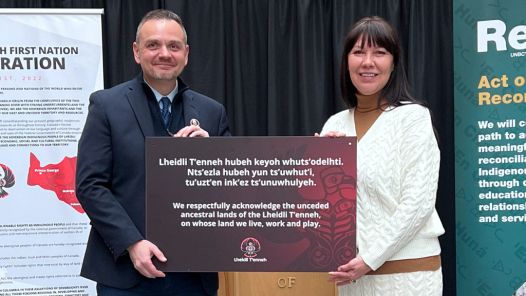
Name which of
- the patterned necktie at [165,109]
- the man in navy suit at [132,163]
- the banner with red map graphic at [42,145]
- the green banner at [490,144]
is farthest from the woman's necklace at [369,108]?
the banner with red map graphic at [42,145]

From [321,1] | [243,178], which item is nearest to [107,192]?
[243,178]

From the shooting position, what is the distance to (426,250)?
2299mm

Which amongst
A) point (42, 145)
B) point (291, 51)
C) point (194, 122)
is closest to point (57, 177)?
point (42, 145)

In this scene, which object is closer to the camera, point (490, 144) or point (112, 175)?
point (112, 175)

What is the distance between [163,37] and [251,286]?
5.71ft

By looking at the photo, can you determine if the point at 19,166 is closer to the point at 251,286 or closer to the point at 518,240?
the point at 251,286

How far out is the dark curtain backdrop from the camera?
13.4 ft

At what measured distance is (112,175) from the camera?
219cm

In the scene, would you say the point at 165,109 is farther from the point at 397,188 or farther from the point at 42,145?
the point at 42,145

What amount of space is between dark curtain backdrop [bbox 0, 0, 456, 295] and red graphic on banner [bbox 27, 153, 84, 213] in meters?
0.69

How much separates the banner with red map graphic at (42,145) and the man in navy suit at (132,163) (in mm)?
1628

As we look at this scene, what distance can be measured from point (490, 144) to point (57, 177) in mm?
2653

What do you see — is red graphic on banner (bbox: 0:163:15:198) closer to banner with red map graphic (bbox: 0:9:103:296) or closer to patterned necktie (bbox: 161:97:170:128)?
banner with red map graphic (bbox: 0:9:103:296)

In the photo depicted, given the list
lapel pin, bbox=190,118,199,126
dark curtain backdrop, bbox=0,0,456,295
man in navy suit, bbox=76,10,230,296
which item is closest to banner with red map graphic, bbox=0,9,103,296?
dark curtain backdrop, bbox=0,0,456,295
